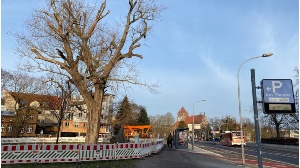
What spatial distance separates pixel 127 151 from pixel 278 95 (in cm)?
1334

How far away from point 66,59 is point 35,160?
789 centimetres

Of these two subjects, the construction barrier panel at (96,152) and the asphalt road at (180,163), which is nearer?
the asphalt road at (180,163)

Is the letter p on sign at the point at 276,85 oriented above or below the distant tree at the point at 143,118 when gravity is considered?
below

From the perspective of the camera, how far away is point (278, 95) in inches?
302

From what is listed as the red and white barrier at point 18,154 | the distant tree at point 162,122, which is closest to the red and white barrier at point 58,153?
the red and white barrier at point 18,154

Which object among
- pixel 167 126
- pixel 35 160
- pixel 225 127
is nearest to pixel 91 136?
pixel 35 160

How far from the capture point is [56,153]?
16.3 m

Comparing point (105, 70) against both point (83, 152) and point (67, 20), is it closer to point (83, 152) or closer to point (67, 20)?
point (67, 20)

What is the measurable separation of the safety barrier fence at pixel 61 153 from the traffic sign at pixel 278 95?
11.7 metres

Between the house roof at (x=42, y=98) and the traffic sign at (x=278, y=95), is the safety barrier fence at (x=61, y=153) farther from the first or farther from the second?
the house roof at (x=42, y=98)

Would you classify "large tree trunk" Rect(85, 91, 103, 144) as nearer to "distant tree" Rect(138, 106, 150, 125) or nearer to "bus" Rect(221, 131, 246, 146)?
"bus" Rect(221, 131, 246, 146)

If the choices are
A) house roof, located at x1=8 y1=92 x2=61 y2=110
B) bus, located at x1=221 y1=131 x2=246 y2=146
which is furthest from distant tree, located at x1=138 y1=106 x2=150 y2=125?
house roof, located at x1=8 y1=92 x2=61 y2=110

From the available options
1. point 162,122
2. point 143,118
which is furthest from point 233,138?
point 162,122

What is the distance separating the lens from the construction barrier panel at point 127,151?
62.4 feet
